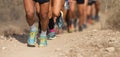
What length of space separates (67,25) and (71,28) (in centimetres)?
25

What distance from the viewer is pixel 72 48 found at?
6.49m

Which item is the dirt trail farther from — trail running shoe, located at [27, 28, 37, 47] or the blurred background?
the blurred background

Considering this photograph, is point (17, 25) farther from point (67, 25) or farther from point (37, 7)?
point (37, 7)

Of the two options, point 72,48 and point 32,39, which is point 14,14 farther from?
point 72,48

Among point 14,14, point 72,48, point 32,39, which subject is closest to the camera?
point 72,48

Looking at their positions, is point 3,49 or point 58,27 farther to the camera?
point 58,27

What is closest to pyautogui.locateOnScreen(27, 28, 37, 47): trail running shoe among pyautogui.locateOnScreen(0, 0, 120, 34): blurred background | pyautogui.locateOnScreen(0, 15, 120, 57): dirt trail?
pyautogui.locateOnScreen(0, 15, 120, 57): dirt trail

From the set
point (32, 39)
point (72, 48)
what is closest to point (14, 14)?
point (32, 39)

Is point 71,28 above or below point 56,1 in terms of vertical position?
below

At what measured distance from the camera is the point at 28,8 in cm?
700

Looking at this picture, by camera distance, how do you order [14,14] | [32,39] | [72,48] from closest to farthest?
[72,48] → [32,39] → [14,14]

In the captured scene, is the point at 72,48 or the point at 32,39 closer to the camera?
the point at 72,48

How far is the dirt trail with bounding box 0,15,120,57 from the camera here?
20.0ft

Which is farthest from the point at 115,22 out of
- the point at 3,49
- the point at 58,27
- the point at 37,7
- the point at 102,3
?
the point at 102,3
